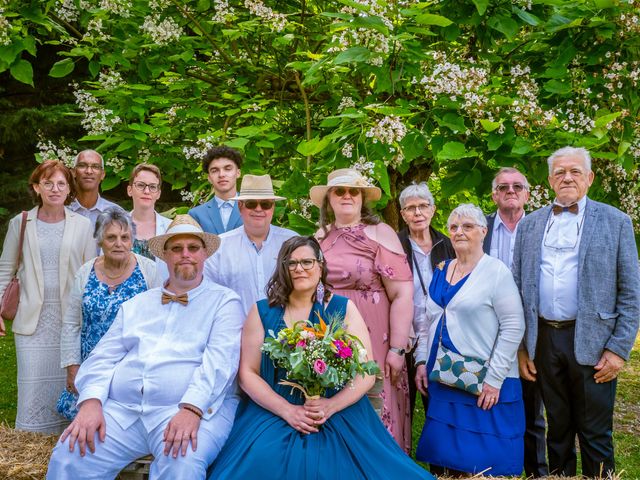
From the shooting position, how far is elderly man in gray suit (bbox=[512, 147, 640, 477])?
397 cm

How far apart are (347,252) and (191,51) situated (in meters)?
2.50

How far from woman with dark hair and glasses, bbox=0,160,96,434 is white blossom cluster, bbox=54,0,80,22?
5.94 ft

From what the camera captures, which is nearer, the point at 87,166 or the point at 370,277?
the point at 370,277

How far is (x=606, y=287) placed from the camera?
3.98 metres

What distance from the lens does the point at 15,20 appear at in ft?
16.9

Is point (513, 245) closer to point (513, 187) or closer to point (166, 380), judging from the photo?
point (513, 187)

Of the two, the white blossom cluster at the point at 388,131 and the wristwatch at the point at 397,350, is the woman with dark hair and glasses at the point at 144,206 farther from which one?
the wristwatch at the point at 397,350

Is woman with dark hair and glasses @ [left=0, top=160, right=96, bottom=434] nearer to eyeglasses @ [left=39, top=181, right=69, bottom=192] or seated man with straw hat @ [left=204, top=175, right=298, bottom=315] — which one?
eyeglasses @ [left=39, top=181, right=69, bottom=192]

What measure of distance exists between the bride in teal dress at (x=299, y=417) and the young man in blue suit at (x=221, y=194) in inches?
45.0

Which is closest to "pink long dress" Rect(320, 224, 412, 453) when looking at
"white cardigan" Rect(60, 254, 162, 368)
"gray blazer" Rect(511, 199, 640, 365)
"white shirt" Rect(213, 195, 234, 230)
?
"white shirt" Rect(213, 195, 234, 230)

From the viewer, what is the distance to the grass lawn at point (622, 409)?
6.09 meters

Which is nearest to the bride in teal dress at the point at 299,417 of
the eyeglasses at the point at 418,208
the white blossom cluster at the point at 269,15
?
the eyeglasses at the point at 418,208

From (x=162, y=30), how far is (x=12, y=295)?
2422 mm

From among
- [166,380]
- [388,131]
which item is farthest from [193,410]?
[388,131]
